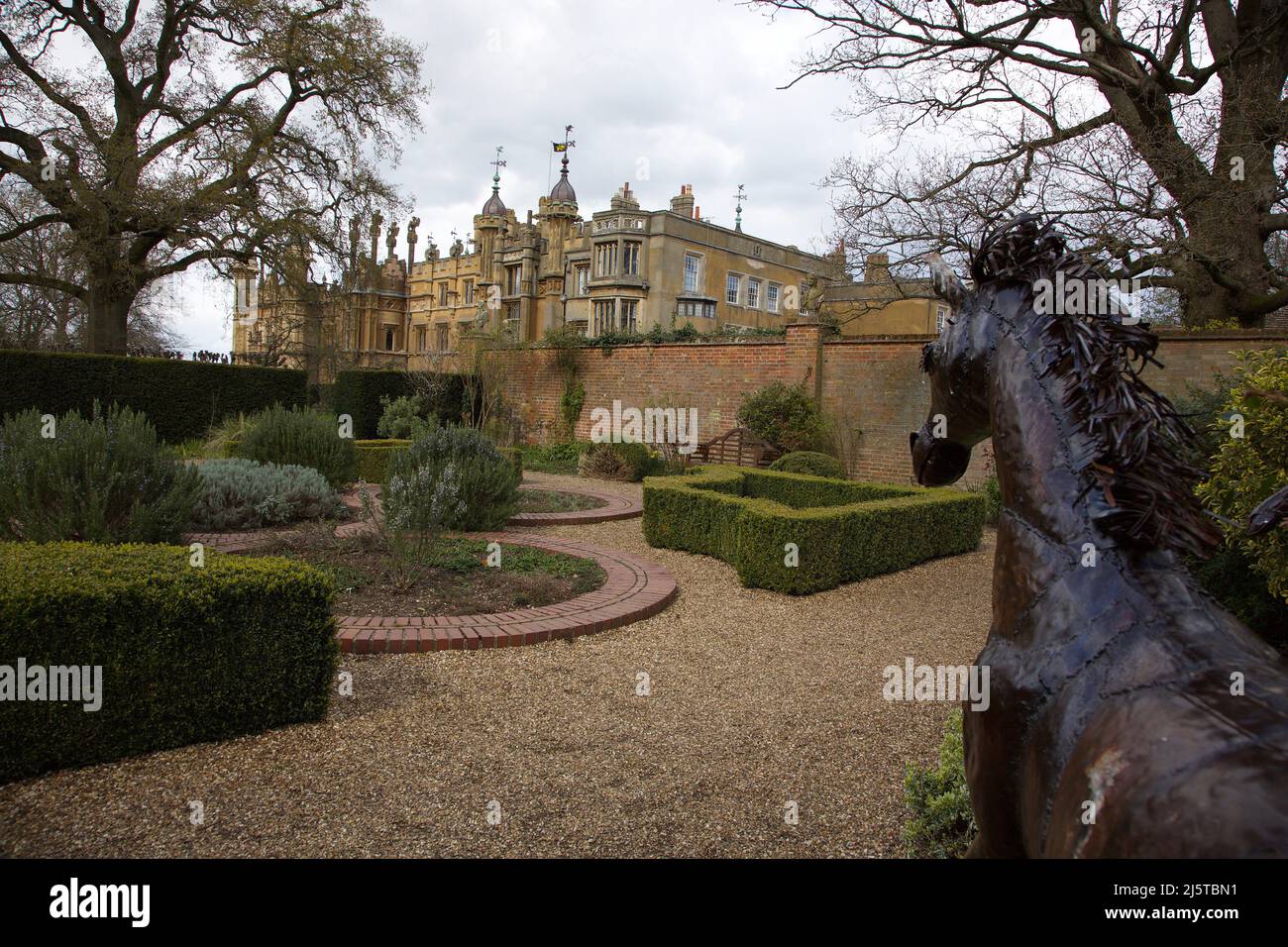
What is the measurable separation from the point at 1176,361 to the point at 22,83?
25964 mm

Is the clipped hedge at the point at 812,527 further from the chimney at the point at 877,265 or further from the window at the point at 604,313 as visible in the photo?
the window at the point at 604,313

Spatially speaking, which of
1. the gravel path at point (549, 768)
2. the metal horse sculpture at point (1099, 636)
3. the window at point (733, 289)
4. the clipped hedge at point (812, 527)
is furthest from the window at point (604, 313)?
the metal horse sculpture at point (1099, 636)

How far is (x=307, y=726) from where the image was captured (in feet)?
13.4

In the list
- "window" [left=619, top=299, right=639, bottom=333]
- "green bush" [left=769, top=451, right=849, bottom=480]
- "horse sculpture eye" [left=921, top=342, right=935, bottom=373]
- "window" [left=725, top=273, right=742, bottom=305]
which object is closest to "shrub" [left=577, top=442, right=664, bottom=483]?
"green bush" [left=769, top=451, right=849, bottom=480]

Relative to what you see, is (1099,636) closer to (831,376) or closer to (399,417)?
(831,376)

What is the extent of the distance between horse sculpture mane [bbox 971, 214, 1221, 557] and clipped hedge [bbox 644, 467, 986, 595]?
19.4ft

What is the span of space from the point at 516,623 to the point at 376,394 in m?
19.0

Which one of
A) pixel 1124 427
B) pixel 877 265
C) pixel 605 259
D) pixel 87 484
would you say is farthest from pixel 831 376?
pixel 605 259

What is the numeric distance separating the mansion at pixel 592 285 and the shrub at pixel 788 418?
38.4 feet

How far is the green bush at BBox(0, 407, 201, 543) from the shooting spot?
6.05 metres

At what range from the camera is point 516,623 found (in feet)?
19.0

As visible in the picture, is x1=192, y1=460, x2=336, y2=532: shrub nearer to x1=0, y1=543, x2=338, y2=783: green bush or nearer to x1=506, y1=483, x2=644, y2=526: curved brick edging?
x1=506, y1=483, x2=644, y2=526: curved brick edging

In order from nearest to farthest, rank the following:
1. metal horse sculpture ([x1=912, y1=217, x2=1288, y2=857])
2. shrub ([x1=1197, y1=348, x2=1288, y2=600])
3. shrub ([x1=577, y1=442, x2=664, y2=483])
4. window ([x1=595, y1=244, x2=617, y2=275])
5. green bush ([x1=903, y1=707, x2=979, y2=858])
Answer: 1. metal horse sculpture ([x1=912, y1=217, x2=1288, y2=857])
2. green bush ([x1=903, y1=707, x2=979, y2=858])
3. shrub ([x1=1197, y1=348, x2=1288, y2=600])
4. shrub ([x1=577, y1=442, x2=664, y2=483])
5. window ([x1=595, y1=244, x2=617, y2=275])

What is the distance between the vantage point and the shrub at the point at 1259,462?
427 centimetres
